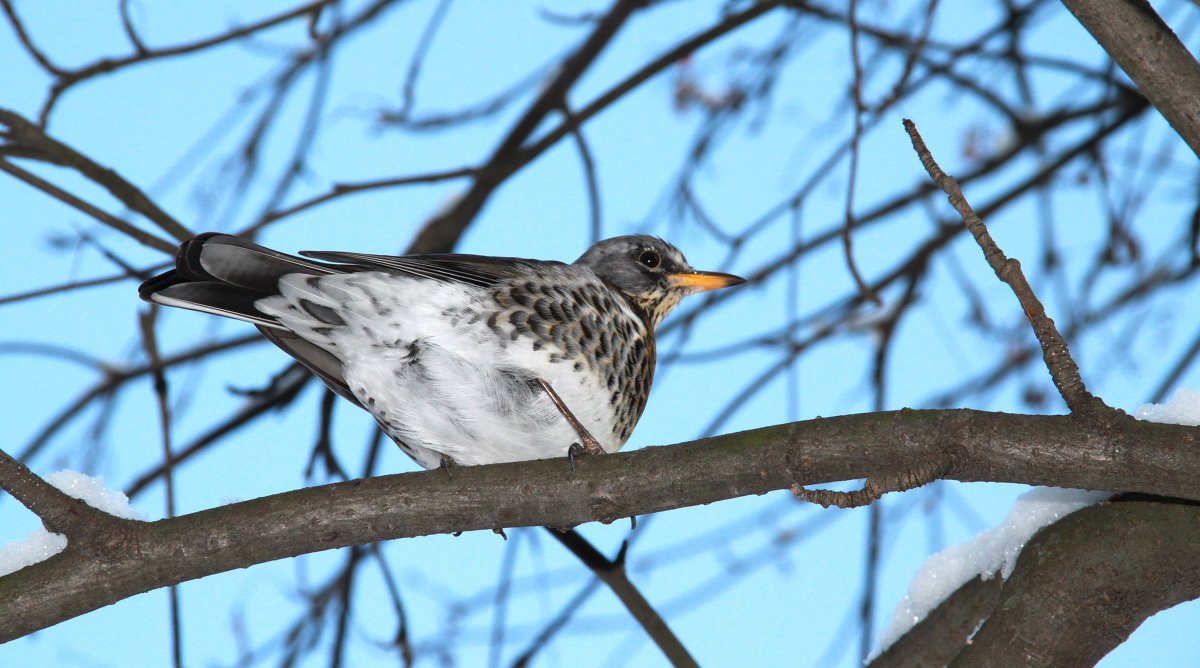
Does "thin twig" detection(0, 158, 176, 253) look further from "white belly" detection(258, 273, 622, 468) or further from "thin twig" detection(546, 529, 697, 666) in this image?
"thin twig" detection(546, 529, 697, 666)

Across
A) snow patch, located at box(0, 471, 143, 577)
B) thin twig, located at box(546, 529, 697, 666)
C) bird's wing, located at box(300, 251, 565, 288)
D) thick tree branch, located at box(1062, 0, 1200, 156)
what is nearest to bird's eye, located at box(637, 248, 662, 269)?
bird's wing, located at box(300, 251, 565, 288)

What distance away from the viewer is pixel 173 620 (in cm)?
295

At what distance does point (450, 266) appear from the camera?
3.18 m

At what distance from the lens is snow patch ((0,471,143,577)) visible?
2.30m

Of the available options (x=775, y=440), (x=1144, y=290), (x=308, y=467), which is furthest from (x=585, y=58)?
(x=775, y=440)

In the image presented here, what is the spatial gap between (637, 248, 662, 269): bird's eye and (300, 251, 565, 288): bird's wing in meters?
0.88

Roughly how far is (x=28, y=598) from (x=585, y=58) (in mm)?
3077

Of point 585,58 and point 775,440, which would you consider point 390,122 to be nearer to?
point 585,58

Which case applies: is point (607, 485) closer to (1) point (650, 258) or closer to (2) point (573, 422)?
(2) point (573, 422)

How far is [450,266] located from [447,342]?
9.4 inches

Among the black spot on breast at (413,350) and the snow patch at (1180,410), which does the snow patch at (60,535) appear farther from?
the snow patch at (1180,410)

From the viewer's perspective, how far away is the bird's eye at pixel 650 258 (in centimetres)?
416

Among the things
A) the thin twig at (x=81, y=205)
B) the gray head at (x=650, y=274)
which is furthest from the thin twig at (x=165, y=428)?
the gray head at (x=650, y=274)

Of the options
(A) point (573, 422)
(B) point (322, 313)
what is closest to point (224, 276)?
(B) point (322, 313)
